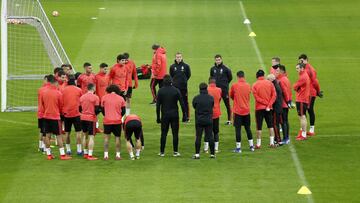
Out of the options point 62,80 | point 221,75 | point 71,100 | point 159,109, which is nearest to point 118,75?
point 221,75

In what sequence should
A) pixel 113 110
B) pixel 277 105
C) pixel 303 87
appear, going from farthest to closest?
pixel 303 87, pixel 277 105, pixel 113 110

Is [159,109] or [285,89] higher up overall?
[285,89]

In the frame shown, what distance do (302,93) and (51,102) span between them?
7.13m

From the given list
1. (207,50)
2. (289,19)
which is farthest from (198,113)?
(289,19)

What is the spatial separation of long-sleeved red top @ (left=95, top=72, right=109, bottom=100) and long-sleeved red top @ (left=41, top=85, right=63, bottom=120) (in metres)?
2.49

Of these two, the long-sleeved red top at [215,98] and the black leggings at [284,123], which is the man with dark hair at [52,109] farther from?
the black leggings at [284,123]

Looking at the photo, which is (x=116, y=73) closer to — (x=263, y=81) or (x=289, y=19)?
(x=263, y=81)

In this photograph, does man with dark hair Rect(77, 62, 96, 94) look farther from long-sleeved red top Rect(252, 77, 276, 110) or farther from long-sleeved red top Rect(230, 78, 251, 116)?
long-sleeved red top Rect(252, 77, 276, 110)

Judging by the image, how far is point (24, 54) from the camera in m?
42.9

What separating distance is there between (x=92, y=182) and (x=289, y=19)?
30.3 metres

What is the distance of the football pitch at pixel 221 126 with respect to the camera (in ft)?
78.1

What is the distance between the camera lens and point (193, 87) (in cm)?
3716

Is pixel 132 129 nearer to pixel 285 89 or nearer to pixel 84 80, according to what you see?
pixel 84 80

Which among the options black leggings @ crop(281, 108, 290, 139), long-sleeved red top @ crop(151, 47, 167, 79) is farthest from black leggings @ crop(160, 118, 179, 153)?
long-sleeved red top @ crop(151, 47, 167, 79)
